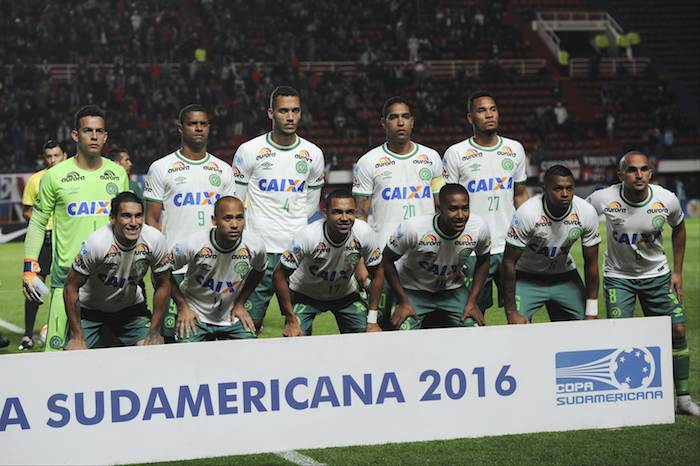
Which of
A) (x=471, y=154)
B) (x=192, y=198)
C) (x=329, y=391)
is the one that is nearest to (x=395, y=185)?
(x=471, y=154)

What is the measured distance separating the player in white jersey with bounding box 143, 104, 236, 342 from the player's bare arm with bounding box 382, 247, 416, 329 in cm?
136

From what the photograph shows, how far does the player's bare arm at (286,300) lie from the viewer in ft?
24.0

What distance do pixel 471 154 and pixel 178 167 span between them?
2268 mm

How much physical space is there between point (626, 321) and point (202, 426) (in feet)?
7.81

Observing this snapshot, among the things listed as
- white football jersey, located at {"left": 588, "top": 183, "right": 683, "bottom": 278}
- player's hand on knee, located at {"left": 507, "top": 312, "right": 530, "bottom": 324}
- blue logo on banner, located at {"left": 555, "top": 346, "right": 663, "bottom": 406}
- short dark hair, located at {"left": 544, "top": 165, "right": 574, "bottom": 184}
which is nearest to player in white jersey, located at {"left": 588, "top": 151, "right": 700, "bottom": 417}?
white football jersey, located at {"left": 588, "top": 183, "right": 683, "bottom": 278}

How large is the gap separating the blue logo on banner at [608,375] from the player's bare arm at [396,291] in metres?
1.82

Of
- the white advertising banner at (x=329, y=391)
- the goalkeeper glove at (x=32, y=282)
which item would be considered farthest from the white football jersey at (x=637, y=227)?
the goalkeeper glove at (x=32, y=282)

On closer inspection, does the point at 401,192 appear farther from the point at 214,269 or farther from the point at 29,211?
the point at 29,211

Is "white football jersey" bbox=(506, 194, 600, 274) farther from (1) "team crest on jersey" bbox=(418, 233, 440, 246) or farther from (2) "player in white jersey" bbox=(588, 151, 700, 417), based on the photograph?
(1) "team crest on jersey" bbox=(418, 233, 440, 246)

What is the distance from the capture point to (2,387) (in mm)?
5277

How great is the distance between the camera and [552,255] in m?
7.94

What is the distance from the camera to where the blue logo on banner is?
19.4 ft

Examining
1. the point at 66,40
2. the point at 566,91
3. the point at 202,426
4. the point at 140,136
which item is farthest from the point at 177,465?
the point at 566,91

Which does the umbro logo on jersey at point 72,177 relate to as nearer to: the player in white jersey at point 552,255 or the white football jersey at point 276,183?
the white football jersey at point 276,183
